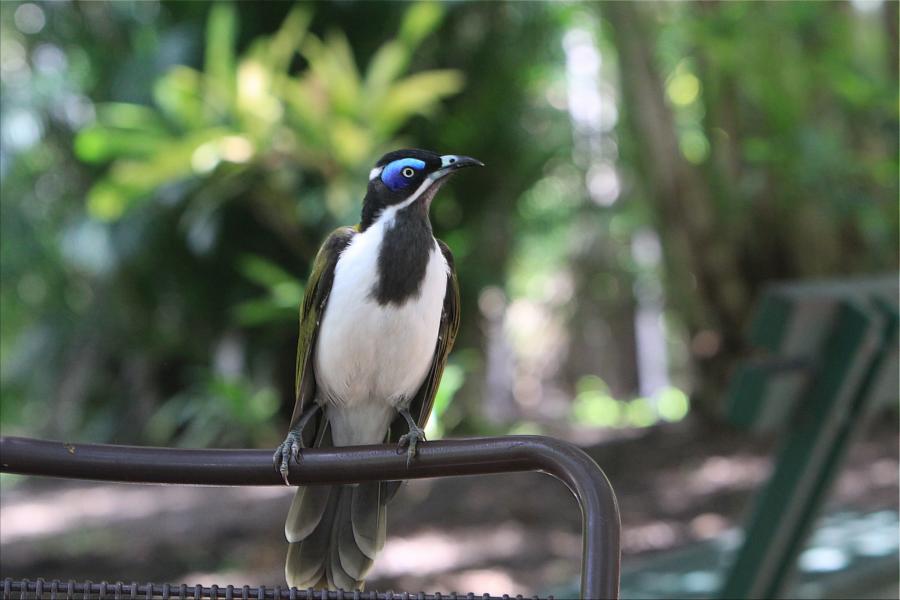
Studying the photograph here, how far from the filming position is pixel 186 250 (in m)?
7.97

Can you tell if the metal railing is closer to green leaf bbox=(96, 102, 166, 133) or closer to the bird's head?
the bird's head

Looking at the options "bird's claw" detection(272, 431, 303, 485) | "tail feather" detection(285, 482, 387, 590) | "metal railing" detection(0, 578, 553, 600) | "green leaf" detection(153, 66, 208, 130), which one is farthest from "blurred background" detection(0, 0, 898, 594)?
"metal railing" detection(0, 578, 553, 600)

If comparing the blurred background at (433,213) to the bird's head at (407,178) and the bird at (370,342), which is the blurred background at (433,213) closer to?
the bird at (370,342)

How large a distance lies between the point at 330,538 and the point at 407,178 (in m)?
0.83

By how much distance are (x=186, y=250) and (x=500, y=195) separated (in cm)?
264

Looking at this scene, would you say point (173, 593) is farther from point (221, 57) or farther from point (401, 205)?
point (221, 57)

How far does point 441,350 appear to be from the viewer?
7.94 feet

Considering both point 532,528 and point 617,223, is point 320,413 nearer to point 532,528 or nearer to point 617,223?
point 532,528

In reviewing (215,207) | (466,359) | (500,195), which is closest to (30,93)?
(215,207)

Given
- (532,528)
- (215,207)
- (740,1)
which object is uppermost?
(740,1)

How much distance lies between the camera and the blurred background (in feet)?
17.5

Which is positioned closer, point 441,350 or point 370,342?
point 370,342

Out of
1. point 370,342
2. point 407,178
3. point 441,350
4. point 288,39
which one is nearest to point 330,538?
point 370,342

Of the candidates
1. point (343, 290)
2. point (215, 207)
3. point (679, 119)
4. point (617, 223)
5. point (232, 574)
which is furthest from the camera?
point (617, 223)
